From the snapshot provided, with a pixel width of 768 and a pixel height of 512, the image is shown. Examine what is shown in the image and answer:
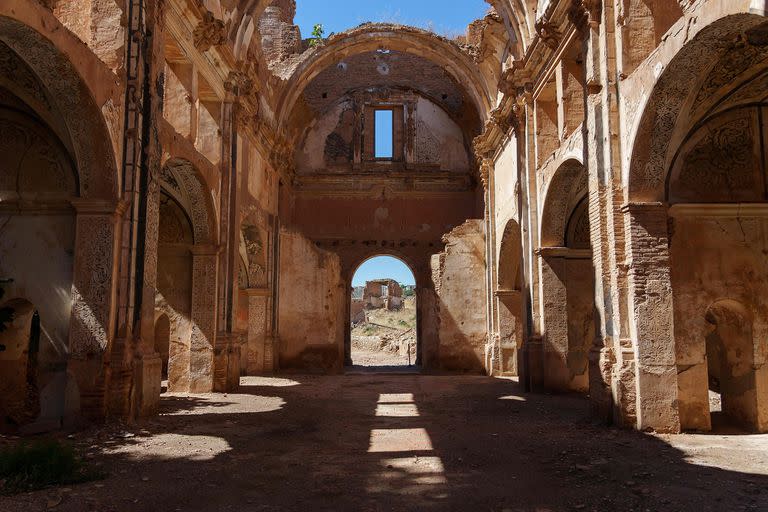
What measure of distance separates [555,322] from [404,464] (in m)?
6.43

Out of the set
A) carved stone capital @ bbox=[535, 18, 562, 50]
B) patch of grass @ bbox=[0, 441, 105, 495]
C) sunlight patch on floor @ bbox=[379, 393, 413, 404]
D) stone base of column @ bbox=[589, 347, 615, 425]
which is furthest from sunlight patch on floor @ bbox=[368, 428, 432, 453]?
carved stone capital @ bbox=[535, 18, 562, 50]

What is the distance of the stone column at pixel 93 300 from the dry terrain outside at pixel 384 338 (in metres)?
16.5

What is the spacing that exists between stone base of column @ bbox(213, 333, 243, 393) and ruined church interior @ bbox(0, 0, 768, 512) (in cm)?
5

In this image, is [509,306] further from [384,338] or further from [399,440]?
[384,338]

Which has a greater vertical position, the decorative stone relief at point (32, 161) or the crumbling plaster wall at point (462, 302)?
the decorative stone relief at point (32, 161)

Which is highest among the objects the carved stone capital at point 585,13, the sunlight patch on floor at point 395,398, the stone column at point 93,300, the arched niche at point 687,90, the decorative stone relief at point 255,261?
the carved stone capital at point 585,13

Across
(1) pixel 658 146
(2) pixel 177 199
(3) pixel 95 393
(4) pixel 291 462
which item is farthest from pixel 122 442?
(1) pixel 658 146

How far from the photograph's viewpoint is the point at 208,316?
37.5 ft

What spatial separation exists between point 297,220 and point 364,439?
14633mm

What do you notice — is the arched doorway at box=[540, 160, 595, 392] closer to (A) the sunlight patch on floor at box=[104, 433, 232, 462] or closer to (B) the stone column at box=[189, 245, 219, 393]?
(B) the stone column at box=[189, 245, 219, 393]

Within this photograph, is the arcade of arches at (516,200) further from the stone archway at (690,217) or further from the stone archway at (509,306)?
the stone archway at (509,306)

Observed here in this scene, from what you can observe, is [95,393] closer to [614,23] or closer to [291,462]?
[291,462]

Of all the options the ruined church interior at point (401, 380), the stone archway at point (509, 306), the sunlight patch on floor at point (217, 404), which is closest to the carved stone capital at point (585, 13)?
the ruined church interior at point (401, 380)

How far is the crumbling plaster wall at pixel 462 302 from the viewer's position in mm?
16203
